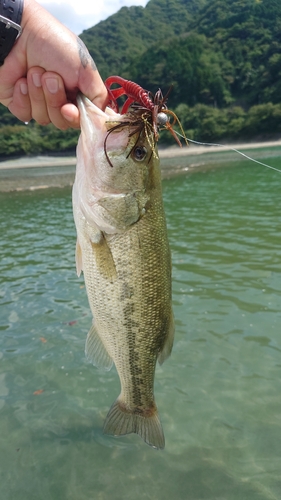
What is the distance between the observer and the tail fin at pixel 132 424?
3.29 meters

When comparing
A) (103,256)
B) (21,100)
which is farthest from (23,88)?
(103,256)

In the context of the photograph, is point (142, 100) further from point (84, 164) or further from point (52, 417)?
point (52, 417)

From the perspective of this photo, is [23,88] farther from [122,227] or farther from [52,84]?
[122,227]

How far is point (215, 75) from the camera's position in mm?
121438

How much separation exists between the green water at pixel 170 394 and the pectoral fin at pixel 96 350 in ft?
6.81

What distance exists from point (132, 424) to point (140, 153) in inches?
84.9

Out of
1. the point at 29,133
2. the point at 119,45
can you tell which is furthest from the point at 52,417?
the point at 119,45

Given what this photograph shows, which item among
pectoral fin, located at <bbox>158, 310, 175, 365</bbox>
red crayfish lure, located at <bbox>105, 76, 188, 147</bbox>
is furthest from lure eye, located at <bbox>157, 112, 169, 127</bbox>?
pectoral fin, located at <bbox>158, 310, 175, 365</bbox>

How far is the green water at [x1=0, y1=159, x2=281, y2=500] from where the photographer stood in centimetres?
452

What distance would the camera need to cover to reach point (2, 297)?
9953mm

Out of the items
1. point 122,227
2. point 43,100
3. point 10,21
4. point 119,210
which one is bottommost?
point 122,227

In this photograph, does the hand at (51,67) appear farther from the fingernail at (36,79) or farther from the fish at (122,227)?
the fish at (122,227)

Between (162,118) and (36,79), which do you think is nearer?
(162,118)

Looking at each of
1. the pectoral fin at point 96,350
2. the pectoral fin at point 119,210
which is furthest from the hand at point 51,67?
the pectoral fin at point 96,350
